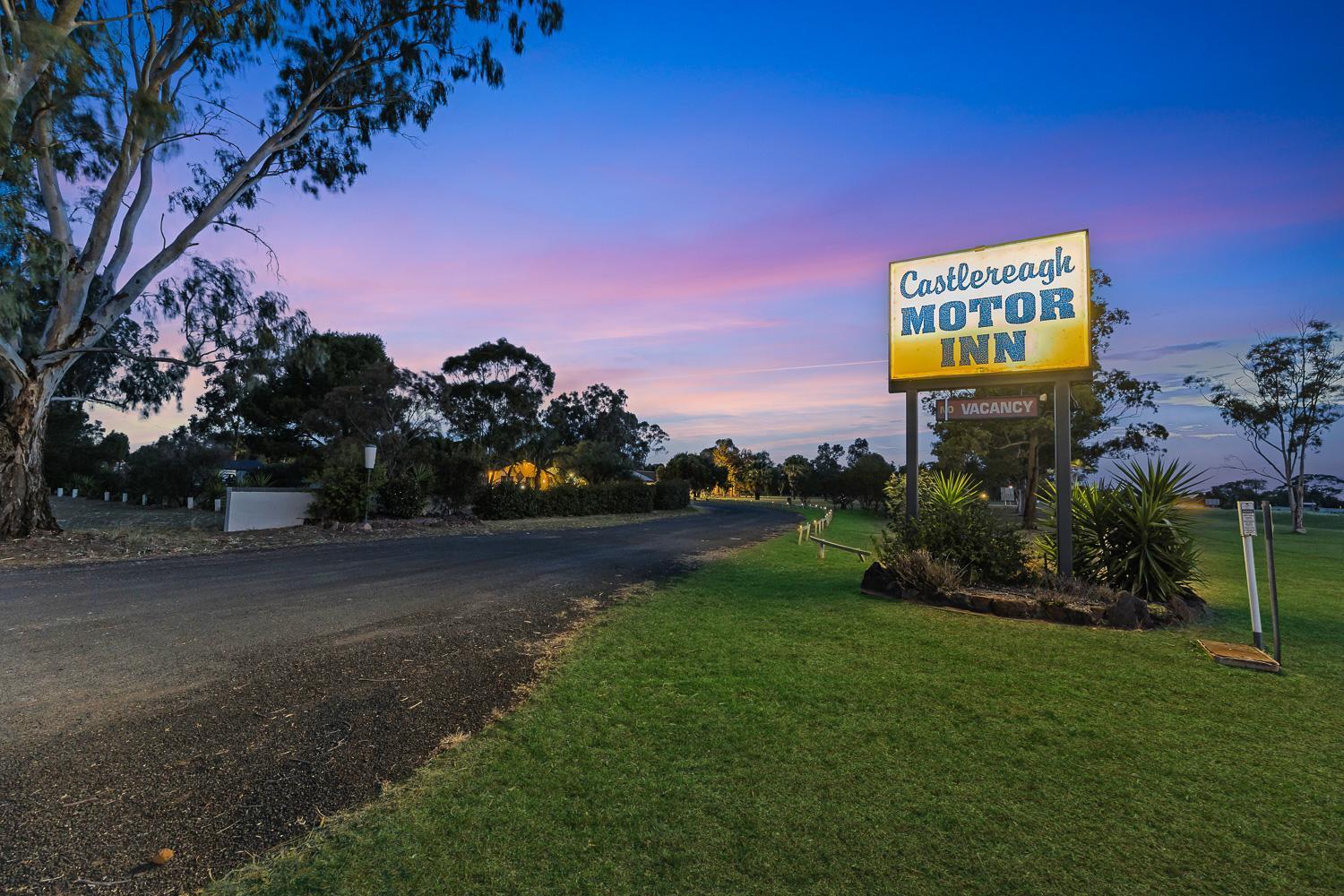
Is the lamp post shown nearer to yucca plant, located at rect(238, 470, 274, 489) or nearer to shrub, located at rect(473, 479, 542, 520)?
shrub, located at rect(473, 479, 542, 520)

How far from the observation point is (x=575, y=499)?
2845 centimetres

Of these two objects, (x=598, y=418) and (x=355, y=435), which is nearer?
(x=355, y=435)

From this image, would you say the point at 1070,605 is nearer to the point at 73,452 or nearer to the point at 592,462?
the point at 592,462

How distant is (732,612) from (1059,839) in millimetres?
4622

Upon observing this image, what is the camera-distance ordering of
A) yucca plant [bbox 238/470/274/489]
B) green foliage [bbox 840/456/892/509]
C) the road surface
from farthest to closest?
1. green foliage [bbox 840/456/892/509]
2. yucca plant [bbox 238/470/274/489]
3. the road surface

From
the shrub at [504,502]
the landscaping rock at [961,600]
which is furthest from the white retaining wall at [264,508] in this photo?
the landscaping rock at [961,600]

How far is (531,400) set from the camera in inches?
1249

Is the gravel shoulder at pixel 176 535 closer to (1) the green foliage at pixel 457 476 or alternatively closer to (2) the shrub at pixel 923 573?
(1) the green foliage at pixel 457 476

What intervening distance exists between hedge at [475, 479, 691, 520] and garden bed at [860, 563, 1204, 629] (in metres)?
19.1

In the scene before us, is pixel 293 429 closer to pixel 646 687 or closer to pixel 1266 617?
pixel 646 687

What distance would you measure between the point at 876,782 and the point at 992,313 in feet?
25.1

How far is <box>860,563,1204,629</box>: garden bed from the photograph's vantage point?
6391 millimetres

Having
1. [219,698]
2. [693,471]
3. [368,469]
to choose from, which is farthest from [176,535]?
[693,471]

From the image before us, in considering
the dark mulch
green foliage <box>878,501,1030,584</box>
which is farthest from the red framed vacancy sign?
the dark mulch
